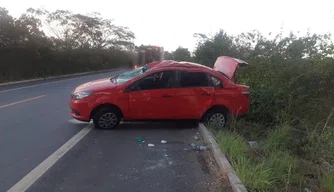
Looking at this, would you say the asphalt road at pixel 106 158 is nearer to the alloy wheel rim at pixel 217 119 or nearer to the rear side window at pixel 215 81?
the alloy wheel rim at pixel 217 119

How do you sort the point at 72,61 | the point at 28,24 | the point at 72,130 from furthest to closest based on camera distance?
the point at 72,61
the point at 28,24
the point at 72,130

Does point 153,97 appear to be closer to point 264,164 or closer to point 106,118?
point 106,118

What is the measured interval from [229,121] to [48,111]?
6.02 meters

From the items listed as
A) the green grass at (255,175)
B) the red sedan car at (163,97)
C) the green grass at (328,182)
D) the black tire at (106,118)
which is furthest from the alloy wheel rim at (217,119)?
the green grass at (328,182)

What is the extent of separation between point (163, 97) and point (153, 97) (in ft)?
0.83

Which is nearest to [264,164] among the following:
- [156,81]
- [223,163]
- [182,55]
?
[223,163]

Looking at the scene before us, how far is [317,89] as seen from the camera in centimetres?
1015

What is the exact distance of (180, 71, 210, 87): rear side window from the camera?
1002 centimetres

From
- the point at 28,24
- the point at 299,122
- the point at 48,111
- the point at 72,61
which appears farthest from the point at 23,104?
the point at 72,61

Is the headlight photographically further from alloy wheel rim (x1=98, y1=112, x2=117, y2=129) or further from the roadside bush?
the roadside bush

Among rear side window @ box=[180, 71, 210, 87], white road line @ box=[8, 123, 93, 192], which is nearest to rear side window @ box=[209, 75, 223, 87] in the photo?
rear side window @ box=[180, 71, 210, 87]

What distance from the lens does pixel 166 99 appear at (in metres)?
9.80

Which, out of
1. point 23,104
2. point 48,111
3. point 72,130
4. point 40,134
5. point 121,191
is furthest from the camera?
point 23,104

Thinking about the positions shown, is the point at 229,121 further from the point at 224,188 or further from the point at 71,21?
the point at 71,21
